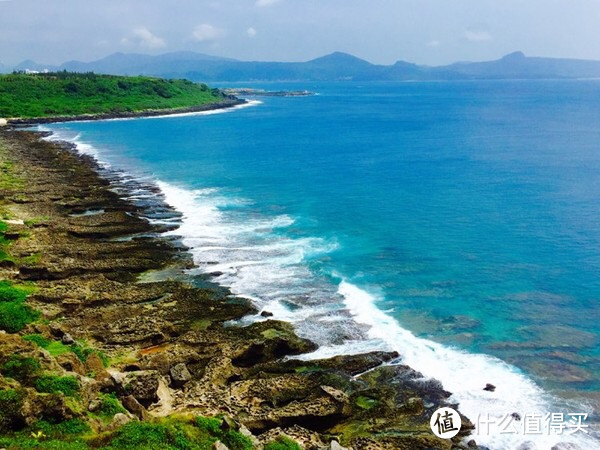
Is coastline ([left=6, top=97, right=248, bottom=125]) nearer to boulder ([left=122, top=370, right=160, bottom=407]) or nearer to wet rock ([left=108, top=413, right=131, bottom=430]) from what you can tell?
boulder ([left=122, top=370, right=160, bottom=407])

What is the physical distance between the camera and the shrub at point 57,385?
20.9m

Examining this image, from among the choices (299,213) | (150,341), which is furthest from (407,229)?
(150,341)

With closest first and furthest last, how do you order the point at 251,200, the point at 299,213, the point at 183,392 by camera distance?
the point at 183,392 < the point at 299,213 < the point at 251,200

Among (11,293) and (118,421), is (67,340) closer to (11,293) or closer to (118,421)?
(11,293)

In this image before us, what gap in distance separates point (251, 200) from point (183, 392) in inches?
1638

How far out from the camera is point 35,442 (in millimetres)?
17844

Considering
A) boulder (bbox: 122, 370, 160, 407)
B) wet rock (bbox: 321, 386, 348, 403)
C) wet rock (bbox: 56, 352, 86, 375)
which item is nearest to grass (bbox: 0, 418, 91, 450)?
boulder (bbox: 122, 370, 160, 407)

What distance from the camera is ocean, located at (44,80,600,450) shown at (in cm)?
2955

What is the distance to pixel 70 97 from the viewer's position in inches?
7023

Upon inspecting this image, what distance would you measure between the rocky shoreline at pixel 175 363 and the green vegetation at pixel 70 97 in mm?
126848

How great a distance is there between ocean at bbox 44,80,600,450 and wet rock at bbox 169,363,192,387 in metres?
7.05

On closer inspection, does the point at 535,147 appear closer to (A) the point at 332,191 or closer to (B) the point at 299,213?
(A) the point at 332,191

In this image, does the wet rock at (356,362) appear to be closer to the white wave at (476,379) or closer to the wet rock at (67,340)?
the white wave at (476,379)

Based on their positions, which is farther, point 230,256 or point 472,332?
point 230,256
